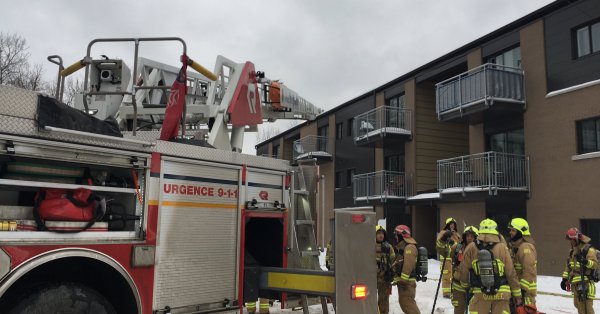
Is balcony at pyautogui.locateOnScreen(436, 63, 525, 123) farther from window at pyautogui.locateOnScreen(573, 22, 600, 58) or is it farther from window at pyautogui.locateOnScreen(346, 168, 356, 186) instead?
window at pyautogui.locateOnScreen(346, 168, 356, 186)

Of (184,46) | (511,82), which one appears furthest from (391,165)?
(184,46)

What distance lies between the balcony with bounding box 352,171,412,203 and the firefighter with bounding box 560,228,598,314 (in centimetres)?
1324

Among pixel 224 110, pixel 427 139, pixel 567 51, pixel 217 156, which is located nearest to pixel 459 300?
pixel 224 110

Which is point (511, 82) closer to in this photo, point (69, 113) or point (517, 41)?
point (517, 41)

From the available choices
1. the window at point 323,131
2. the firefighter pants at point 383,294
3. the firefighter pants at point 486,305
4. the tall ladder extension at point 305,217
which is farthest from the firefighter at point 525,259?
the window at point 323,131

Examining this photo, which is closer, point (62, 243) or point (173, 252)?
point (62, 243)

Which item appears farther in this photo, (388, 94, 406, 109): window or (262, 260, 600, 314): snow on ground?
(388, 94, 406, 109): window

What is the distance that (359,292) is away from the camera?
4.74 m

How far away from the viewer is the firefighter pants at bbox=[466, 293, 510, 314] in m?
6.29

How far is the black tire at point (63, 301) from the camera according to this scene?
359 cm

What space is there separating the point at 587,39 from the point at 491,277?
1134 cm

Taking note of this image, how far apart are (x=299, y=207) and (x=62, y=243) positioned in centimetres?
320

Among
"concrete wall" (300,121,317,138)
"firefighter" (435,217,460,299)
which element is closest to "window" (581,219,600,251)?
"firefighter" (435,217,460,299)

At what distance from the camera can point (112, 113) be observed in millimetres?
6539
